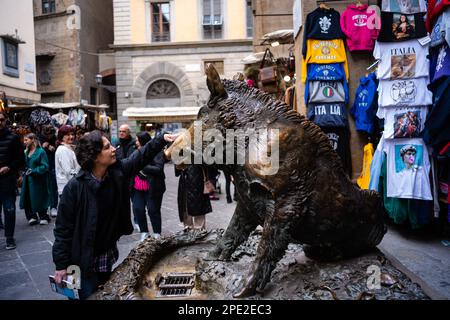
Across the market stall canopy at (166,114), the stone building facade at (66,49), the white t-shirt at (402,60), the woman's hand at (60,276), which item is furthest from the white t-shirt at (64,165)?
the stone building facade at (66,49)

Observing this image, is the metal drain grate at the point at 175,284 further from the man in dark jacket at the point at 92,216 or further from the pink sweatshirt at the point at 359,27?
the pink sweatshirt at the point at 359,27

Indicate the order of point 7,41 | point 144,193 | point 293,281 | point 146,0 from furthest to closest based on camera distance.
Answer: point 146,0
point 7,41
point 144,193
point 293,281

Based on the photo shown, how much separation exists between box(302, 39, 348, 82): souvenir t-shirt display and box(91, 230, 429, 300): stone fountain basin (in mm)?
2975

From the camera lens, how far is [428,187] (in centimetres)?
398

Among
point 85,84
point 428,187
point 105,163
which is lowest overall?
point 428,187

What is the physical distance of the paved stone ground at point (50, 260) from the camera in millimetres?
3242

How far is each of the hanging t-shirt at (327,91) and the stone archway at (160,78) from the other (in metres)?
15.3

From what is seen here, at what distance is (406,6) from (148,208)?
161 inches

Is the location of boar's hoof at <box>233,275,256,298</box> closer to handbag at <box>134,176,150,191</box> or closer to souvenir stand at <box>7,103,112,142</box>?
handbag at <box>134,176,150,191</box>

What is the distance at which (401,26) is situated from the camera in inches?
163

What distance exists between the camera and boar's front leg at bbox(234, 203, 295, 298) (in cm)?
205

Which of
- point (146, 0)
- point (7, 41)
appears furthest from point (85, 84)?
point (7, 41)

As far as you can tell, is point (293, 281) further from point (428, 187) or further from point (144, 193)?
point (144, 193)
